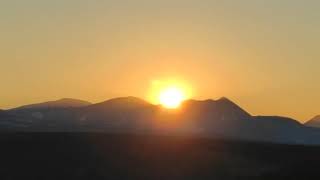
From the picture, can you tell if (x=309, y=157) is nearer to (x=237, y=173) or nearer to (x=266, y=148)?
(x=266, y=148)

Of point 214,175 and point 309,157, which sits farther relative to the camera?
point 309,157

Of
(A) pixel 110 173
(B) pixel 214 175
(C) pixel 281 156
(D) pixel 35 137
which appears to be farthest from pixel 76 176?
(C) pixel 281 156

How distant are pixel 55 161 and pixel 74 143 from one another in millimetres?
9746

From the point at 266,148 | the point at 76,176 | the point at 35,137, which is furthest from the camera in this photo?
the point at 266,148

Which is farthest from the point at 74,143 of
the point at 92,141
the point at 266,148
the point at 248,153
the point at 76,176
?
the point at 266,148

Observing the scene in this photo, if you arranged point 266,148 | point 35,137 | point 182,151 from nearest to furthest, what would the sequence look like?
point 182,151 → point 35,137 → point 266,148

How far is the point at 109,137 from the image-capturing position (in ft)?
325

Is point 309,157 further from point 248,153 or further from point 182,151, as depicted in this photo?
point 182,151

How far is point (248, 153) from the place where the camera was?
299 feet

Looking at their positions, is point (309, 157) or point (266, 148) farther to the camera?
point (266, 148)

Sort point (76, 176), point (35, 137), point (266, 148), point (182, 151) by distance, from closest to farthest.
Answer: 1. point (76, 176)
2. point (182, 151)
3. point (35, 137)
4. point (266, 148)

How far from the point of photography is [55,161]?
264ft

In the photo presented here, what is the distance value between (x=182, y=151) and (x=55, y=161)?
16.1 metres

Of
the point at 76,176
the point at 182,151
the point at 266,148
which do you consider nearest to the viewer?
the point at 76,176
